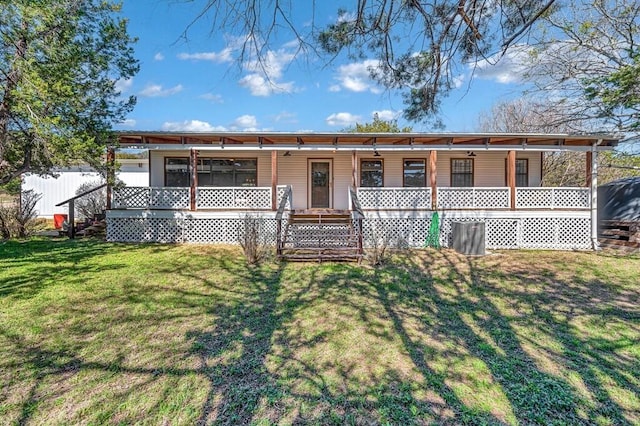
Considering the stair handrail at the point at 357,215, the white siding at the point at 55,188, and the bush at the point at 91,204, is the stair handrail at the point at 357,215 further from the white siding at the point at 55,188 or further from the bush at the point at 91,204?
the white siding at the point at 55,188

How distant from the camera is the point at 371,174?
1330 centimetres

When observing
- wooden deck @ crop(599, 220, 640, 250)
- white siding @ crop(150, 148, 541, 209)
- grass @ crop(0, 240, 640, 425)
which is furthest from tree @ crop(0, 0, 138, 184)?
wooden deck @ crop(599, 220, 640, 250)

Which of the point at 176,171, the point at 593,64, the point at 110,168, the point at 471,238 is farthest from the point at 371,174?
the point at 593,64

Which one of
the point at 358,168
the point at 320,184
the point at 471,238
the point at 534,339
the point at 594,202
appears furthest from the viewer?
the point at 320,184

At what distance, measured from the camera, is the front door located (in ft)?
44.0

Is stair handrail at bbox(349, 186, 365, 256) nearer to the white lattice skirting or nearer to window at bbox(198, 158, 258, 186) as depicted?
the white lattice skirting

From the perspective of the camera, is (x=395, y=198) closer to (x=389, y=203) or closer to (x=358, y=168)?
(x=389, y=203)

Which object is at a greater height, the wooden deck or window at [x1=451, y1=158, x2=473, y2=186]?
window at [x1=451, y1=158, x2=473, y2=186]

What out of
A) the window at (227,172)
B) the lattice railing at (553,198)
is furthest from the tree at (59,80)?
the lattice railing at (553,198)

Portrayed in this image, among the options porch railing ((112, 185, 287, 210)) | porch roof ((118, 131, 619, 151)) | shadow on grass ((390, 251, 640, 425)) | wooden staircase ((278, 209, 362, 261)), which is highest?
porch roof ((118, 131, 619, 151))

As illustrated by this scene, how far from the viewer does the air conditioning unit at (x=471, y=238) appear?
934cm

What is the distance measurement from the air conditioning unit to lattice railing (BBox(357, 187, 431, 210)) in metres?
1.62

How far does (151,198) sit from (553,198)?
1287 cm

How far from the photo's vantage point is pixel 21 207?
39.4ft
